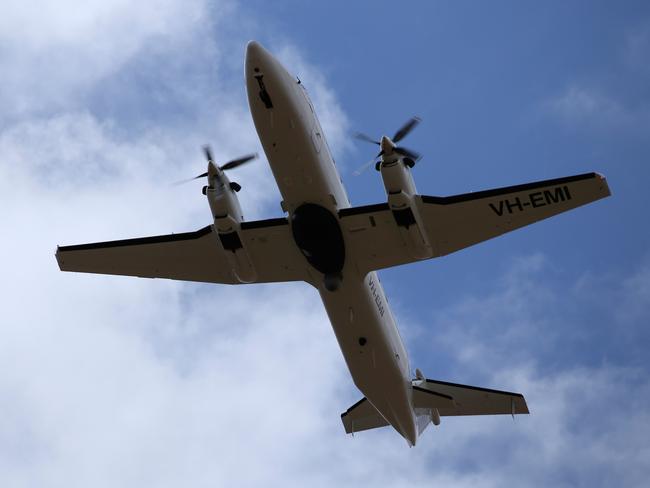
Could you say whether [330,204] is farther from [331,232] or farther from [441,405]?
[441,405]

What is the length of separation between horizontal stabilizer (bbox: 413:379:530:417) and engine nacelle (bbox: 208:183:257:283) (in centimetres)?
768

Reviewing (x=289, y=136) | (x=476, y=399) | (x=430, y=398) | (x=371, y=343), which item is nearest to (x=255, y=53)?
(x=289, y=136)

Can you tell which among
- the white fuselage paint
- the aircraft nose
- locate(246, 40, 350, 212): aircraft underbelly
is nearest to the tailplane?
the white fuselage paint

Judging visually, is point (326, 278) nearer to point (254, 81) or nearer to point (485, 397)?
point (254, 81)

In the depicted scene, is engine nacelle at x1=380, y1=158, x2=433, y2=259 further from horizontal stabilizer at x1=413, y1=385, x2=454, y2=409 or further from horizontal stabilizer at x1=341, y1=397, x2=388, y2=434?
horizontal stabilizer at x1=341, y1=397, x2=388, y2=434

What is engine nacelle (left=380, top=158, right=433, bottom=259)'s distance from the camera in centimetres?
2477

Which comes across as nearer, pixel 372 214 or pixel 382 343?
pixel 372 214

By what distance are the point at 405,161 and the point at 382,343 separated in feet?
19.7

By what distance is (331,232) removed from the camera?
2569 centimetres

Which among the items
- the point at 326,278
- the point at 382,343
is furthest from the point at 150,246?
the point at 382,343

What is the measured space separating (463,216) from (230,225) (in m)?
6.69

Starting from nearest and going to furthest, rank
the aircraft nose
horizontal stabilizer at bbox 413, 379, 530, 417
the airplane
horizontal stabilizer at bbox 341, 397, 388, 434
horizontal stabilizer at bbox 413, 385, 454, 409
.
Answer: the aircraft nose
the airplane
horizontal stabilizer at bbox 413, 385, 454, 409
horizontal stabilizer at bbox 413, 379, 530, 417
horizontal stabilizer at bbox 341, 397, 388, 434

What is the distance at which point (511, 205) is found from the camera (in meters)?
25.8

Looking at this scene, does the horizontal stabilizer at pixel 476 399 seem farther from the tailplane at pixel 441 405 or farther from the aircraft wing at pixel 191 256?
the aircraft wing at pixel 191 256
